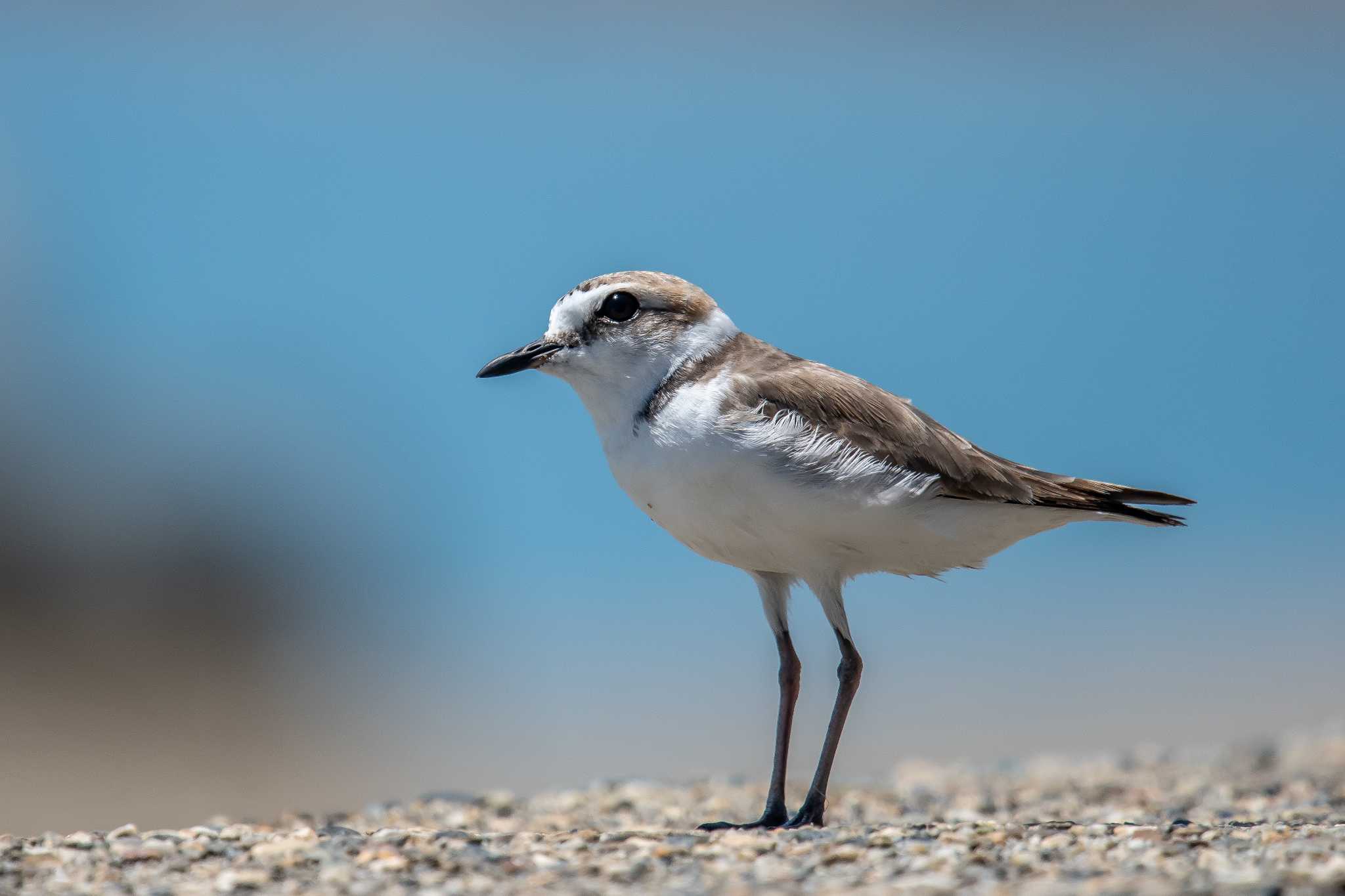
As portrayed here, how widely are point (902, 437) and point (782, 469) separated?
717mm

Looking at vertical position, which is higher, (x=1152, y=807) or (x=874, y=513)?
(x=874, y=513)

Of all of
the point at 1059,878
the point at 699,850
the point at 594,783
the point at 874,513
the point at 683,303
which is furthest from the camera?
the point at 594,783

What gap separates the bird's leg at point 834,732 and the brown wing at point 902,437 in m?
0.93

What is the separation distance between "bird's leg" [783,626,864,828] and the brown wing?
3.04ft

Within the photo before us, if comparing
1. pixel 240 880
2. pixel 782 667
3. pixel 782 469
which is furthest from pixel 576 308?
pixel 240 880

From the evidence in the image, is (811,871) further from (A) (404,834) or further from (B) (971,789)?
(B) (971,789)

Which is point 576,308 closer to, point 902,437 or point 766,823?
point 902,437

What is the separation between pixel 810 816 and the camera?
5.99 metres

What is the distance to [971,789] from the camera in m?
9.22

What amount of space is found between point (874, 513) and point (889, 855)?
5.48ft

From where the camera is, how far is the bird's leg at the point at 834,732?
6.00 meters

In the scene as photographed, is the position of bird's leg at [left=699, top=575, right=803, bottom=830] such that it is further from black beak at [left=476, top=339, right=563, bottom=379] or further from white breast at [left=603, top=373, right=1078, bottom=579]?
Result: black beak at [left=476, top=339, right=563, bottom=379]

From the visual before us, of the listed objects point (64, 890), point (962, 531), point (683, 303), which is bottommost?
point (64, 890)

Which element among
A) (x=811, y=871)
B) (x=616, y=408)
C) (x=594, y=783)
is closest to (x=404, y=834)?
(x=811, y=871)
